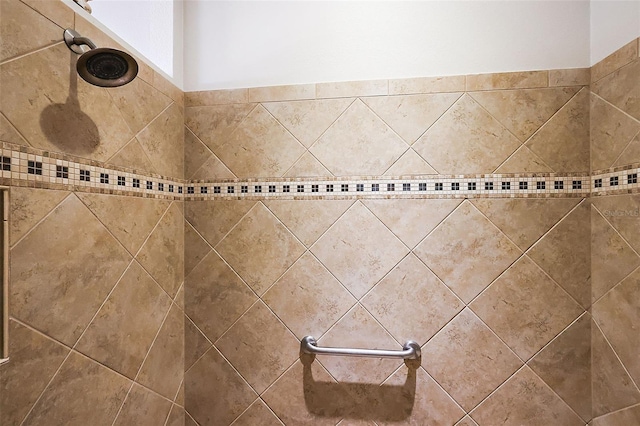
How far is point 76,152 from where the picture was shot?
3.07 feet

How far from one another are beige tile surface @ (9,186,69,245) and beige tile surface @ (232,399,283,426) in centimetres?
105

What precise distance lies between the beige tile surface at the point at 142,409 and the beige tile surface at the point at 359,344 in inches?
25.3

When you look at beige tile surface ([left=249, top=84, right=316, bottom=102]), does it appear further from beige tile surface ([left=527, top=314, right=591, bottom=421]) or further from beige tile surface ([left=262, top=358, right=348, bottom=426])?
beige tile surface ([left=527, top=314, right=591, bottom=421])

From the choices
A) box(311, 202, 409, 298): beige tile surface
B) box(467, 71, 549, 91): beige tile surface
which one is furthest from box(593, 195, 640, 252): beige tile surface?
box(311, 202, 409, 298): beige tile surface

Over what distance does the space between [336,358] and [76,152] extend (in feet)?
3.77

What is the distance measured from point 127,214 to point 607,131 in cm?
170

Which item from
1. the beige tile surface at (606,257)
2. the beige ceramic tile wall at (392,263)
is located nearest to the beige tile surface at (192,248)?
the beige ceramic tile wall at (392,263)

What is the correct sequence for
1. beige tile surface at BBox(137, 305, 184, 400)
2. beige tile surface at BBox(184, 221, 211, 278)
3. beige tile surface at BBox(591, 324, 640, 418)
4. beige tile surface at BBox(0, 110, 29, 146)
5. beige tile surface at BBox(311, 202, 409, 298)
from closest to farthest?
beige tile surface at BBox(0, 110, 29, 146) → beige tile surface at BBox(591, 324, 640, 418) → beige tile surface at BBox(137, 305, 184, 400) → beige tile surface at BBox(311, 202, 409, 298) → beige tile surface at BBox(184, 221, 211, 278)

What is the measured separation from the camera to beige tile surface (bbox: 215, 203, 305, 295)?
138 cm

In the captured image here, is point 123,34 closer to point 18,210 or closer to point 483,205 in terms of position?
point 18,210

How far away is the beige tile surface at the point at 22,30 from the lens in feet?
2.47

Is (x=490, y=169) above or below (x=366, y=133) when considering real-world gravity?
below

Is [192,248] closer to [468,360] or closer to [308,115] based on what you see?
[308,115]

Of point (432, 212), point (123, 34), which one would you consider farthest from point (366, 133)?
point (123, 34)
